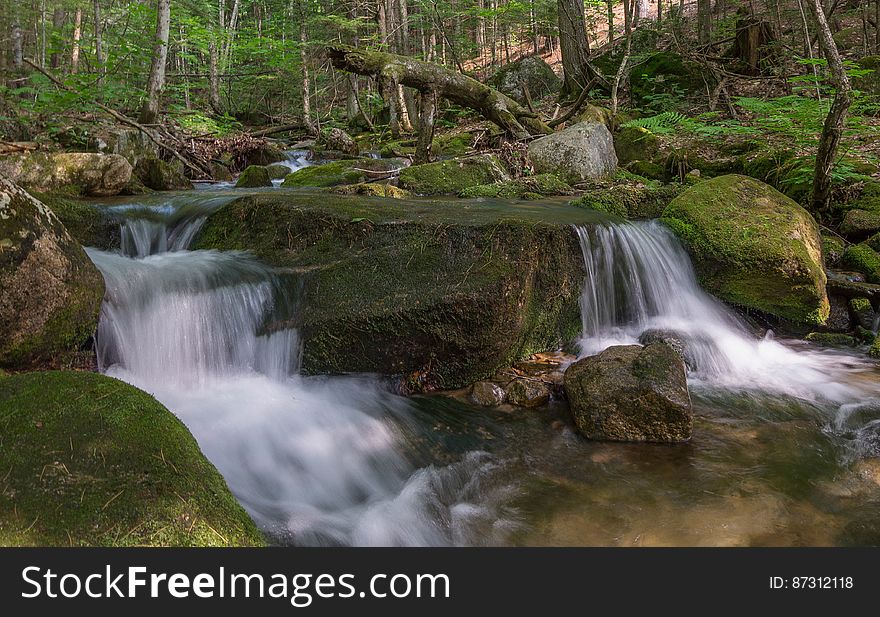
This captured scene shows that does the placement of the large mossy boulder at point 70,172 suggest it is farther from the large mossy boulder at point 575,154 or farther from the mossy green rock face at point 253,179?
the large mossy boulder at point 575,154

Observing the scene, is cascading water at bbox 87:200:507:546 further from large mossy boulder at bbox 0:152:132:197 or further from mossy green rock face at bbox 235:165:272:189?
mossy green rock face at bbox 235:165:272:189

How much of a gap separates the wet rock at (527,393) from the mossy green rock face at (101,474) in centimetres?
243

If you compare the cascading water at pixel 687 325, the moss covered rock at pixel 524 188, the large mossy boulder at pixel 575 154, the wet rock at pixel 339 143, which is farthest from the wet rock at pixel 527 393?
the wet rock at pixel 339 143

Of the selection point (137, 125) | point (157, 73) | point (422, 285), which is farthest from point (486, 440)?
point (157, 73)

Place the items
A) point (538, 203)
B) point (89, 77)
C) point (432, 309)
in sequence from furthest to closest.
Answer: point (89, 77) < point (538, 203) < point (432, 309)

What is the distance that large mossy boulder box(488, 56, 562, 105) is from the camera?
18125 mm

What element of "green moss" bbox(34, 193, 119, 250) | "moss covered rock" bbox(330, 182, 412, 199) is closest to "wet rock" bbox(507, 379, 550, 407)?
"moss covered rock" bbox(330, 182, 412, 199)

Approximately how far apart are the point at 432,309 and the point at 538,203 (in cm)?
377

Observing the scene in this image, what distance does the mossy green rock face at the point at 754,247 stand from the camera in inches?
216

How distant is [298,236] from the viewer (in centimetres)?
495

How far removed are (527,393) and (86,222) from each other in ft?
16.4
